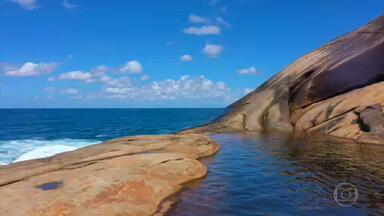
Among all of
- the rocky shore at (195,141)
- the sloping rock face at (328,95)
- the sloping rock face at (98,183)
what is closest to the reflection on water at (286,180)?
the sloping rock face at (98,183)

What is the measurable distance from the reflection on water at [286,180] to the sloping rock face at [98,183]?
104cm

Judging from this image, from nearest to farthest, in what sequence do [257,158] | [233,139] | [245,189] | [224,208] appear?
[224,208] < [245,189] < [257,158] < [233,139]

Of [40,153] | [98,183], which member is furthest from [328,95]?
[98,183]

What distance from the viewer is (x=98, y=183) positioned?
46.8ft

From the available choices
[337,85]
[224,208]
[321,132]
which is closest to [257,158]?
[224,208]

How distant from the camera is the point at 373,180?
57.6ft

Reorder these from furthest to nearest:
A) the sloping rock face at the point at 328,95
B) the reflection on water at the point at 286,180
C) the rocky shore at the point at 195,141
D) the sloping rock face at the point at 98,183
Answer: the sloping rock face at the point at 328,95
the reflection on water at the point at 286,180
the rocky shore at the point at 195,141
the sloping rock face at the point at 98,183

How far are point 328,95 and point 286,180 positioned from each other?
2445 cm

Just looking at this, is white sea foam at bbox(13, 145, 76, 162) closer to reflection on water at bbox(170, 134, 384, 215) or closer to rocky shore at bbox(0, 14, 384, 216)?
rocky shore at bbox(0, 14, 384, 216)

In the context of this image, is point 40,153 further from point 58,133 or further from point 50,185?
point 58,133

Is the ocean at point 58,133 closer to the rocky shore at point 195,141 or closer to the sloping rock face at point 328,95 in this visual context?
the sloping rock face at point 328,95

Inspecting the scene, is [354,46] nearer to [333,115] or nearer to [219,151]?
[333,115]

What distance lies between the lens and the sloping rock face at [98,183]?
40.9 feet

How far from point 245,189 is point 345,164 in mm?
7856
